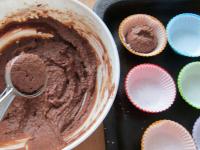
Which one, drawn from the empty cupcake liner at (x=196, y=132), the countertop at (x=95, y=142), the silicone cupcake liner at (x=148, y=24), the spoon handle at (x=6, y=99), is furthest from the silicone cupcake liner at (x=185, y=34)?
the spoon handle at (x=6, y=99)

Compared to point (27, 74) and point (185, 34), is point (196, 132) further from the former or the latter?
point (27, 74)

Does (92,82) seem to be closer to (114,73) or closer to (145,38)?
(114,73)

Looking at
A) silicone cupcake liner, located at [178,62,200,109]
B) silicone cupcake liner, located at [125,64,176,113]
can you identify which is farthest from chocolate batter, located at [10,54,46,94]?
silicone cupcake liner, located at [178,62,200,109]

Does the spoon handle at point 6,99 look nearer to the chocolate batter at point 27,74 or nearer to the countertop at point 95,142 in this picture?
the chocolate batter at point 27,74

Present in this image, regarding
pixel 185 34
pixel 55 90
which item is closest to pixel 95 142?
pixel 55 90

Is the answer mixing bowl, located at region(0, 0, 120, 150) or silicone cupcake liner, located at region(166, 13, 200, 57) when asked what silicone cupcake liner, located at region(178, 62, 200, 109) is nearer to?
silicone cupcake liner, located at region(166, 13, 200, 57)

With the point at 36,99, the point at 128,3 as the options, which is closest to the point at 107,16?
the point at 128,3
